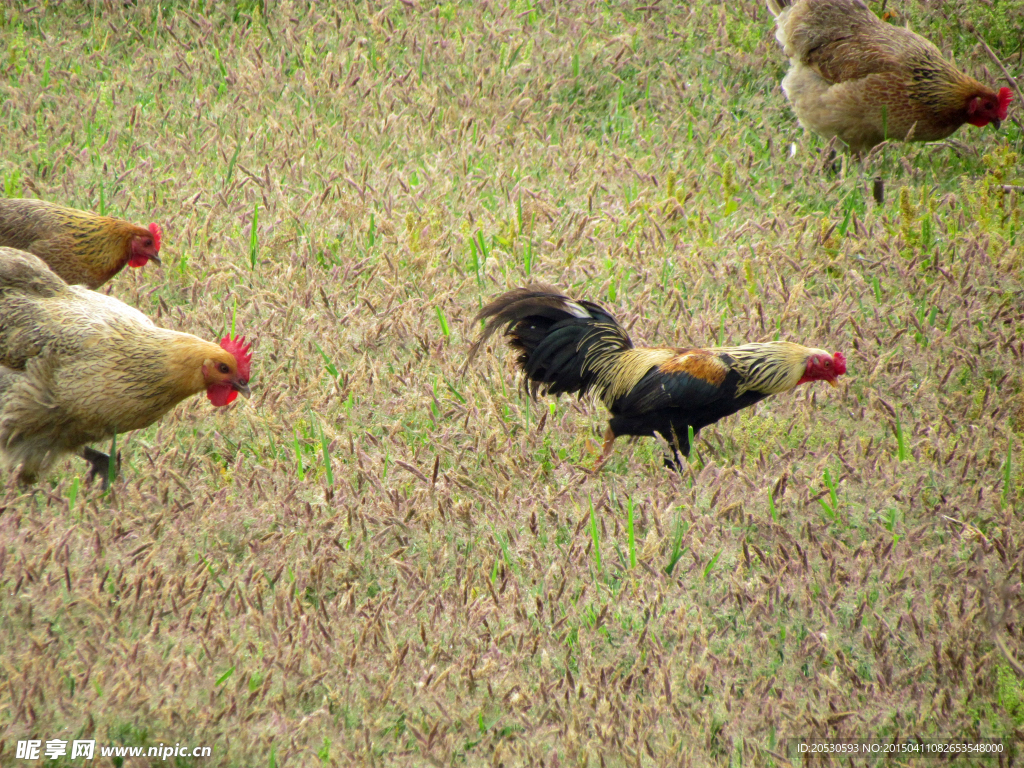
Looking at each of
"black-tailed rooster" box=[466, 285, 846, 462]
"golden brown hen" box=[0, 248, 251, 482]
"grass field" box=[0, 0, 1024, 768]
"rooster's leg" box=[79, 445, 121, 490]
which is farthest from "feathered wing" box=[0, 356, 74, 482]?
"black-tailed rooster" box=[466, 285, 846, 462]

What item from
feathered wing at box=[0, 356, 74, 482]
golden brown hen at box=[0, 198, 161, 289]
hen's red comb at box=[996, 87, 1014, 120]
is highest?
hen's red comb at box=[996, 87, 1014, 120]

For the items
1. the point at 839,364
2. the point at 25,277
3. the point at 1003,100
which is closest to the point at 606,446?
the point at 839,364

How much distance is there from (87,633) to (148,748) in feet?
1.97

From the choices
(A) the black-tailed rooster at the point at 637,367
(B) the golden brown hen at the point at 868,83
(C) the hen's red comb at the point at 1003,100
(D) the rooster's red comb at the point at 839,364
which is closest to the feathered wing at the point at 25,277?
(A) the black-tailed rooster at the point at 637,367

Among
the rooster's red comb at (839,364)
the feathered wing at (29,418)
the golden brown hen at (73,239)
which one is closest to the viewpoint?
the feathered wing at (29,418)

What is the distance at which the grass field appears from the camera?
10.4ft

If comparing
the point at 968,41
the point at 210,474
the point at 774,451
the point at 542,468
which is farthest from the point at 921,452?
the point at 968,41

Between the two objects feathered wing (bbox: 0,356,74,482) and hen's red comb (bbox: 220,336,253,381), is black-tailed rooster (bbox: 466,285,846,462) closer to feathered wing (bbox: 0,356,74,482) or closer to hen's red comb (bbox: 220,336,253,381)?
hen's red comb (bbox: 220,336,253,381)

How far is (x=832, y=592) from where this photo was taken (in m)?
3.60

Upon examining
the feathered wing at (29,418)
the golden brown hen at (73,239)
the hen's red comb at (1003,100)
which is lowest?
the feathered wing at (29,418)

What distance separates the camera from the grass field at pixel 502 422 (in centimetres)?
316

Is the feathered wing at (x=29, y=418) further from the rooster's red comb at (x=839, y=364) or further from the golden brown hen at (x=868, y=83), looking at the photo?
the golden brown hen at (x=868, y=83)

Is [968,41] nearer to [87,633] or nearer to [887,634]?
[887,634]

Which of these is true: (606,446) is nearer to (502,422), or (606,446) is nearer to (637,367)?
(637,367)
